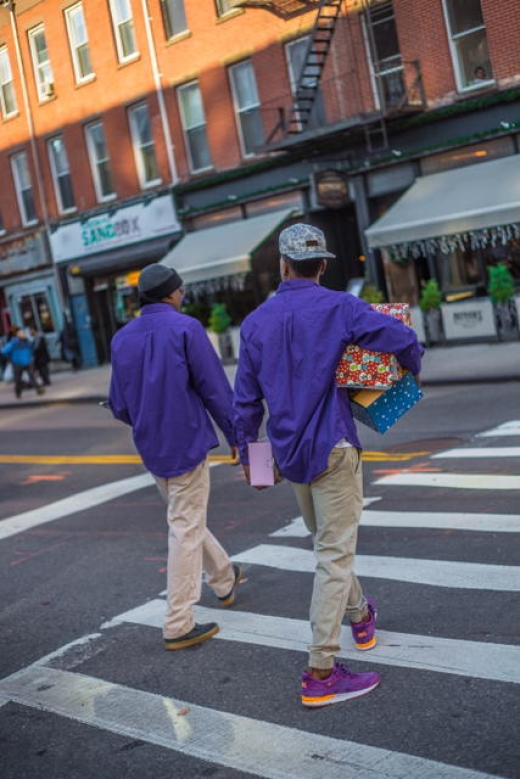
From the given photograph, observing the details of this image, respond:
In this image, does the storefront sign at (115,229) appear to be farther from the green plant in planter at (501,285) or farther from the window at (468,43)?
the green plant in planter at (501,285)

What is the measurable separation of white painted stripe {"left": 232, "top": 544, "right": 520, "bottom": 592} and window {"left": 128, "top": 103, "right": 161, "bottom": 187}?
75.8 feet

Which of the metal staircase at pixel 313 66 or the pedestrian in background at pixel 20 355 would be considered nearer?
the metal staircase at pixel 313 66

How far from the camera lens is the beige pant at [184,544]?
559cm

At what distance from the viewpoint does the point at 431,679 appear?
15.0 ft

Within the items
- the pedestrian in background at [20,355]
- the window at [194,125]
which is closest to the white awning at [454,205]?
the window at [194,125]

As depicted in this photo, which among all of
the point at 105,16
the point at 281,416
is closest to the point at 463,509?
the point at 281,416

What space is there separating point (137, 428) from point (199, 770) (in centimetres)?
211

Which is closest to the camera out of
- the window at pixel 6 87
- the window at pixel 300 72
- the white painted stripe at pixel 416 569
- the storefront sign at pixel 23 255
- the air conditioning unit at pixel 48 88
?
the white painted stripe at pixel 416 569

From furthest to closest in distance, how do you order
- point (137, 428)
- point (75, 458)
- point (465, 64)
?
point (465, 64) < point (75, 458) < point (137, 428)

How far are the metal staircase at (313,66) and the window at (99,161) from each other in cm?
837

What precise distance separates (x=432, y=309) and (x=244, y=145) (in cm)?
767

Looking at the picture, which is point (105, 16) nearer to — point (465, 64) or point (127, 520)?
point (465, 64)

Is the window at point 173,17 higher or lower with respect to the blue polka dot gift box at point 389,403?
higher

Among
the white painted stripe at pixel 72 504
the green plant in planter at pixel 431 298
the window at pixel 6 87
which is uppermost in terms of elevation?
the window at pixel 6 87
